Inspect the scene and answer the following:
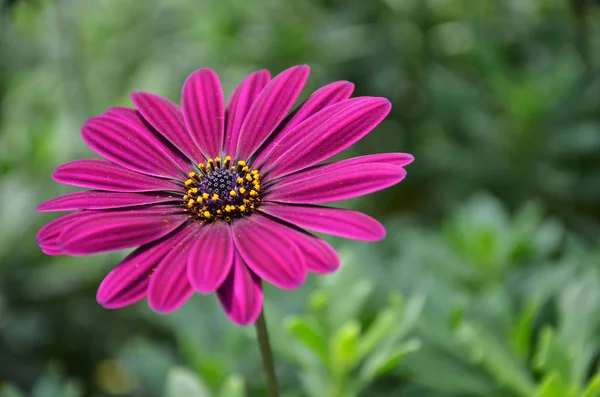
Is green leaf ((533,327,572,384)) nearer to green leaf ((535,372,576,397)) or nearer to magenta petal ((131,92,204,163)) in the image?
green leaf ((535,372,576,397))

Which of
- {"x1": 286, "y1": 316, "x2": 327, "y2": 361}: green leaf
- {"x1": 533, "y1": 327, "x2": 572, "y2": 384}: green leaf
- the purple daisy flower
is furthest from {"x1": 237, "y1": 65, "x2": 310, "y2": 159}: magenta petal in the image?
{"x1": 533, "y1": 327, "x2": 572, "y2": 384}: green leaf

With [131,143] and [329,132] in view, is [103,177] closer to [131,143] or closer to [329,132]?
[131,143]

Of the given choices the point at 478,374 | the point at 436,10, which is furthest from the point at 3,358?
the point at 436,10

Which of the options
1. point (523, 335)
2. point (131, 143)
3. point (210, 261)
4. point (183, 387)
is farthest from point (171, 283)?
point (523, 335)

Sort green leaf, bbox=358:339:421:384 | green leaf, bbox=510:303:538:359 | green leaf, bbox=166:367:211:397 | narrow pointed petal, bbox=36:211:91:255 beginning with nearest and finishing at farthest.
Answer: narrow pointed petal, bbox=36:211:91:255 < green leaf, bbox=358:339:421:384 < green leaf, bbox=166:367:211:397 < green leaf, bbox=510:303:538:359

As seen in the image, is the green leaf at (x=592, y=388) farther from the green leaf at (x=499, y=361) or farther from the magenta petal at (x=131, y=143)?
the magenta petal at (x=131, y=143)

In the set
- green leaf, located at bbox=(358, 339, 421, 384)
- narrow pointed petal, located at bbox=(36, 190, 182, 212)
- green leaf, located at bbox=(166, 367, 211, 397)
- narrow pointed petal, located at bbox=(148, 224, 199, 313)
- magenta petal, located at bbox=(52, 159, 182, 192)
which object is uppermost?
magenta petal, located at bbox=(52, 159, 182, 192)
